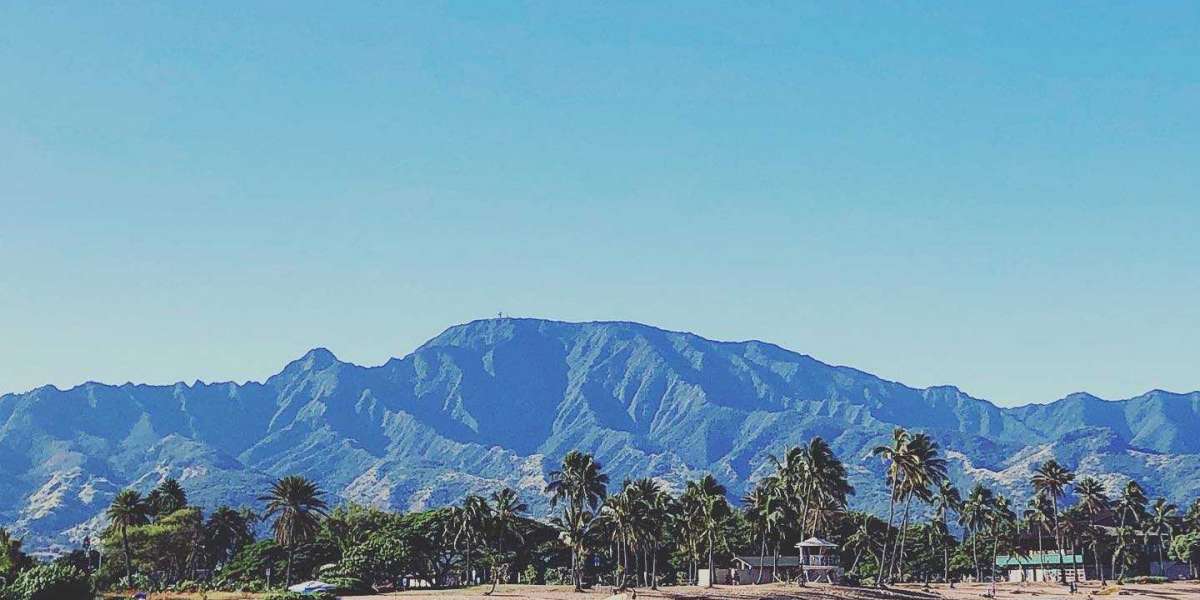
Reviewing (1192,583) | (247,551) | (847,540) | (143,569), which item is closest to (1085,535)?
(1192,583)

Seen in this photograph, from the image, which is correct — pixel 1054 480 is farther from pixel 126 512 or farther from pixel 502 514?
pixel 126 512

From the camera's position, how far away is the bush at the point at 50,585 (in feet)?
200

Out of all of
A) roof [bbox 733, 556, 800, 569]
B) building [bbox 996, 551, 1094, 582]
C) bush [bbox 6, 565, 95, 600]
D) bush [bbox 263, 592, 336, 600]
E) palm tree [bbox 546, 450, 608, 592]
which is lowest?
building [bbox 996, 551, 1094, 582]

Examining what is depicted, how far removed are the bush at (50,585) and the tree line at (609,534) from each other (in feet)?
173

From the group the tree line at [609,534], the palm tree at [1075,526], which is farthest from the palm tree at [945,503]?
the palm tree at [1075,526]

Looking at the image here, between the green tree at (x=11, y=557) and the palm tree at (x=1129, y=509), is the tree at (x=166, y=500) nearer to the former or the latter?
the green tree at (x=11, y=557)

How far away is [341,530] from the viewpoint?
6777 inches

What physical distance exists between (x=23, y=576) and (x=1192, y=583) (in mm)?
153479

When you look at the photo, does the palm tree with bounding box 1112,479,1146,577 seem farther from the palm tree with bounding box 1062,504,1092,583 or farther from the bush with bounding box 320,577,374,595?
the bush with bounding box 320,577,374,595

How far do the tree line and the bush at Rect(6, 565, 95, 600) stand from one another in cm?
5276

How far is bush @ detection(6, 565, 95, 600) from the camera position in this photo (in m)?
60.9

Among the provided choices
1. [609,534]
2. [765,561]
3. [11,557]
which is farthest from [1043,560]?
[11,557]

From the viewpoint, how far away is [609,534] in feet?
497

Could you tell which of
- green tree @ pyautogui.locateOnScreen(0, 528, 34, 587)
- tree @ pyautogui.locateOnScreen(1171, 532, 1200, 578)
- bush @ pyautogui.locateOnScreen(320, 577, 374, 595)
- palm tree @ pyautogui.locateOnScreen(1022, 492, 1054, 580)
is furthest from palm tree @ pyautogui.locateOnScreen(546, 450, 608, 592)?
tree @ pyautogui.locateOnScreen(1171, 532, 1200, 578)
